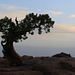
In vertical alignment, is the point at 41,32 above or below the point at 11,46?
above

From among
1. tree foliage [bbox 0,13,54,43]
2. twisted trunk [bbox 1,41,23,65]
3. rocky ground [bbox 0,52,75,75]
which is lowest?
rocky ground [bbox 0,52,75,75]

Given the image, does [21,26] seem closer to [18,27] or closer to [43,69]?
[18,27]

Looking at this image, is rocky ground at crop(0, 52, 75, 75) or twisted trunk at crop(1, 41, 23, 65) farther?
twisted trunk at crop(1, 41, 23, 65)

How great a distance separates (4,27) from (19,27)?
234 centimetres

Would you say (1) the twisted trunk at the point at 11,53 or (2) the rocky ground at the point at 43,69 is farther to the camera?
(1) the twisted trunk at the point at 11,53

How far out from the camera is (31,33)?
2797 cm

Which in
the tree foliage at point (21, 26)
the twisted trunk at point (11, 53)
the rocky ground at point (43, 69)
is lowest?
the rocky ground at point (43, 69)

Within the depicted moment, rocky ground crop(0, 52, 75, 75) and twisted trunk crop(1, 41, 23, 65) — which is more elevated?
twisted trunk crop(1, 41, 23, 65)

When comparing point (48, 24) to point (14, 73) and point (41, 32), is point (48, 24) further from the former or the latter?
point (14, 73)

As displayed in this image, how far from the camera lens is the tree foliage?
90.0ft

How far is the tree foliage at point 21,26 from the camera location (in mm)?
27422

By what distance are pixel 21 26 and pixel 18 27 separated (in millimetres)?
457

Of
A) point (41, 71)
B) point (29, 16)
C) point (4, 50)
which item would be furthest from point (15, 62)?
point (29, 16)

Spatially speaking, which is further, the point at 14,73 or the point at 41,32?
the point at 41,32
